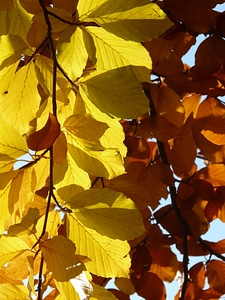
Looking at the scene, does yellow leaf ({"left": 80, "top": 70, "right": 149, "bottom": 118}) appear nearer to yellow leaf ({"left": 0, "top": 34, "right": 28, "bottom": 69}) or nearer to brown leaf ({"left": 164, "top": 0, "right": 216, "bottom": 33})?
yellow leaf ({"left": 0, "top": 34, "right": 28, "bottom": 69})

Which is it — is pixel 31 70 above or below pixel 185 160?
above

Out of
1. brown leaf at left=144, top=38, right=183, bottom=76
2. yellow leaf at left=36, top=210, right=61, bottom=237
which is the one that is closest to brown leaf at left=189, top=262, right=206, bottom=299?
brown leaf at left=144, top=38, right=183, bottom=76

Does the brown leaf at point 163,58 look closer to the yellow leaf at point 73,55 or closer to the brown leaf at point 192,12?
the brown leaf at point 192,12

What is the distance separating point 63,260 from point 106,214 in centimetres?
6

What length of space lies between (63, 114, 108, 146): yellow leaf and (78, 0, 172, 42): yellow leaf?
0.09m

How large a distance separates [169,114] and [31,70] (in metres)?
0.45

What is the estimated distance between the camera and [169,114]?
3.56 feet

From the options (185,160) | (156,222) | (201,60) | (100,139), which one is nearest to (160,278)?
(156,222)

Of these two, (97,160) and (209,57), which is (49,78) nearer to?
(97,160)

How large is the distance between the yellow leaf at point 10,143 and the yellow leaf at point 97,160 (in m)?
0.07

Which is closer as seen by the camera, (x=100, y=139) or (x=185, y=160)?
(x=100, y=139)

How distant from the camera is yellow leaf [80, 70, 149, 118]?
62cm

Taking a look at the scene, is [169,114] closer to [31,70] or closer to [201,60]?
[201,60]

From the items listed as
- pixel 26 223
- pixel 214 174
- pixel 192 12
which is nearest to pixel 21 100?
pixel 26 223
